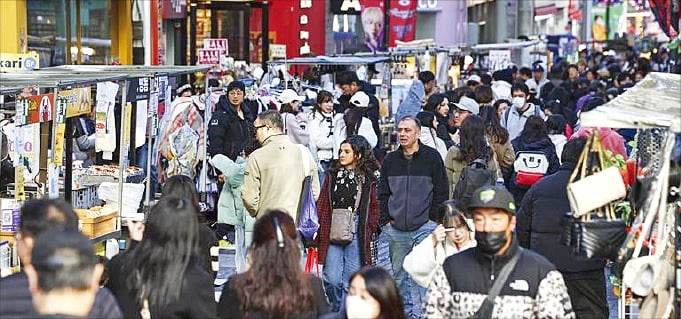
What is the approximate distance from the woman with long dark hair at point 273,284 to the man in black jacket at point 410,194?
188 inches

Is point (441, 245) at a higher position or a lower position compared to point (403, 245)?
higher

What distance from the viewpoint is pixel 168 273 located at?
25.3 feet

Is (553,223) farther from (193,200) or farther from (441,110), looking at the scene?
(441,110)

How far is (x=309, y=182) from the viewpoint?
42.6 ft

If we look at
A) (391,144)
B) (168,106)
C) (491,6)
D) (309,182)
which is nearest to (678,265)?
(309,182)

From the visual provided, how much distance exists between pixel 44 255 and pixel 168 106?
980cm

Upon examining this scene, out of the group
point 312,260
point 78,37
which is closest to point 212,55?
point 78,37

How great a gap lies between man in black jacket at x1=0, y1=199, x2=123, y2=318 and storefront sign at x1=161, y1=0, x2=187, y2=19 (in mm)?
22695

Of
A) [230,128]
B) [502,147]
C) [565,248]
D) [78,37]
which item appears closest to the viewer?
[565,248]

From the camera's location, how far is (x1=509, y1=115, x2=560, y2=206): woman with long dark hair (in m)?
14.1

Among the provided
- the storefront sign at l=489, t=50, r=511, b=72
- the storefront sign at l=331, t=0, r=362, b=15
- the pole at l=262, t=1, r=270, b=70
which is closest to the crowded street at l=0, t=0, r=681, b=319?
the storefront sign at l=489, t=50, r=511, b=72

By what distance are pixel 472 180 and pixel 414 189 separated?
49 centimetres

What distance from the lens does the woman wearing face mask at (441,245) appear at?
30.8 feet

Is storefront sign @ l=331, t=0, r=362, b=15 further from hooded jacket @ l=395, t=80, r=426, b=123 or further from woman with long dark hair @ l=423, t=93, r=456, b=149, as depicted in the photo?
woman with long dark hair @ l=423, t=93, r=456, b=149
